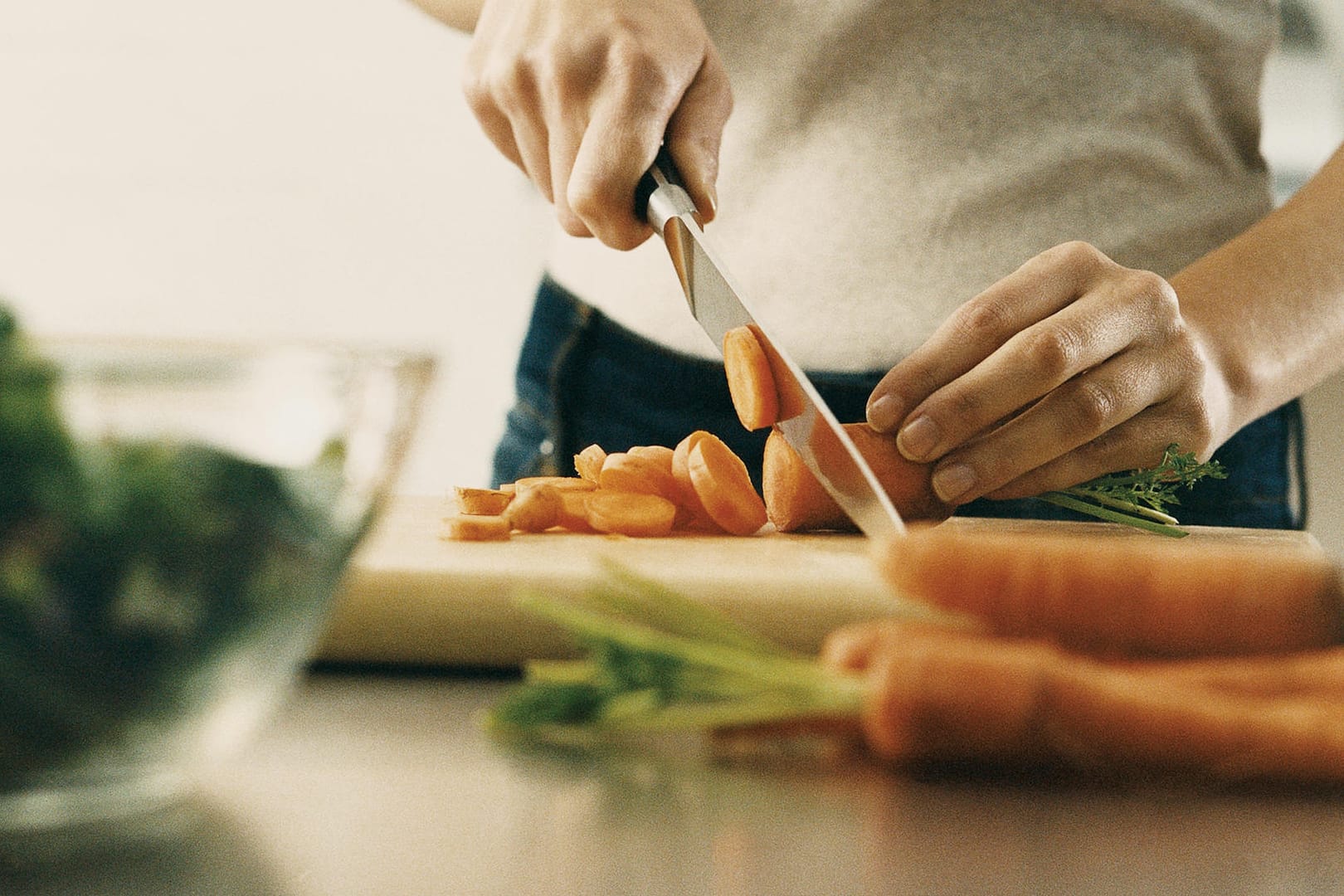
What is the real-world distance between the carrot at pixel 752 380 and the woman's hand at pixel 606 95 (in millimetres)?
213

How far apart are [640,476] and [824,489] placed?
0.66 ft

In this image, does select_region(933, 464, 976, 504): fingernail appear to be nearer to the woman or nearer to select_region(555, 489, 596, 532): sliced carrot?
the woman

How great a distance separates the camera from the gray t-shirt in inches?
65.6

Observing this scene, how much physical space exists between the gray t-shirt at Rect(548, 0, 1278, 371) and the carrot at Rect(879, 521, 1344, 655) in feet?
3.76

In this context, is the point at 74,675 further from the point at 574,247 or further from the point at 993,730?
the point at 574,247

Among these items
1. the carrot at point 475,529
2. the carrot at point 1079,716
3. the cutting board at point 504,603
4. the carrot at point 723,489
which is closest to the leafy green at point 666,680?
the carrot at point 1079,716

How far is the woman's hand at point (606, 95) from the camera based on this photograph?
4.30 feet

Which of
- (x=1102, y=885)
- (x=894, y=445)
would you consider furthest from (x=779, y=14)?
(x=1102, y=885)

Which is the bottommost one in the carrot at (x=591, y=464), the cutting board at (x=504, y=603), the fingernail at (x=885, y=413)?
the cutting board at (x=504, y=603)

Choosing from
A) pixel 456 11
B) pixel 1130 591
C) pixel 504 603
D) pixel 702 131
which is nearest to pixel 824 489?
pixel 702 131

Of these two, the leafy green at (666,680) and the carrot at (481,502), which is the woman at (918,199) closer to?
the carrot at (481,502)

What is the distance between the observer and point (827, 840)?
46 centimetres

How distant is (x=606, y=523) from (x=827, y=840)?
0.76 meters

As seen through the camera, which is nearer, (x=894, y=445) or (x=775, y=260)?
(x=894, y=445)
